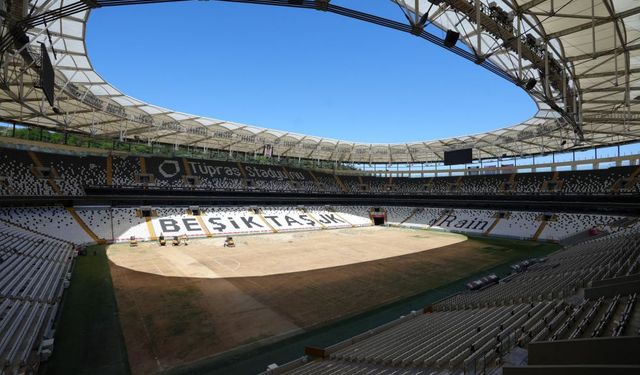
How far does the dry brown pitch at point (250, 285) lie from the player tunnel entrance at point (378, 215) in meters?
20.5

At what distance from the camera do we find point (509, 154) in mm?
50438

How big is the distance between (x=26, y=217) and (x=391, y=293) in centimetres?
3225

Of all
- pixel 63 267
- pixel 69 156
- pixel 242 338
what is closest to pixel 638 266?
pixel 242 338

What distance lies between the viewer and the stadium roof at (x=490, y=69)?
11836mm

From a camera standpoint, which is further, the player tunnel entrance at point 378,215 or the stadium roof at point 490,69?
the player tunnel entrance at point 378,215

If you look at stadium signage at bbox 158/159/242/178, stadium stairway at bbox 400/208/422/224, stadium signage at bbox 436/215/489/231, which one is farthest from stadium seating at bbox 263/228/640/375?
stadium signage at bbox 158/159/242/178

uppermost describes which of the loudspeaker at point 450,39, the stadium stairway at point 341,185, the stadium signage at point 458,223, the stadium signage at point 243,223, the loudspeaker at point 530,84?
the loudspeaker at point 450,39

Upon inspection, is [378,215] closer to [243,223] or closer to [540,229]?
[540,229]

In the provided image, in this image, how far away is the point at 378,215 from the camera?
5412 centimetres

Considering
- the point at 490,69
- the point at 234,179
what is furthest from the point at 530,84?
the point at 234,179

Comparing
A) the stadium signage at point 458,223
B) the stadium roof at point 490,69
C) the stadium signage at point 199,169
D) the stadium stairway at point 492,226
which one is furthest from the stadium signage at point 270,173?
the stadium stairway at point 492,226

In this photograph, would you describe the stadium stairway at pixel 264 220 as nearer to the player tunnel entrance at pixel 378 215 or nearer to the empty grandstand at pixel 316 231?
the empty grandstand at pixel 316 231

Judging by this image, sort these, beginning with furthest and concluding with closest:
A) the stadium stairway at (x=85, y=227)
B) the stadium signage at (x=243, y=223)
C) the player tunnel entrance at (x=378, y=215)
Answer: the player tunnel entrance at (x=378, y=215) < the stadium signage at (x=243, y=223) < the stadium stairway at (x=85, y=227)

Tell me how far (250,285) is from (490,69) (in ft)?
51.0
